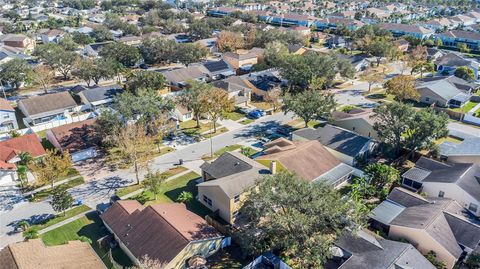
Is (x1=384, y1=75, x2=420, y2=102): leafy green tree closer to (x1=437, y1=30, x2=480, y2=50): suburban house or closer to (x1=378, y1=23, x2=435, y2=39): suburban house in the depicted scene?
(x1=437, y1=30, x2=480, y2=50): suburban house

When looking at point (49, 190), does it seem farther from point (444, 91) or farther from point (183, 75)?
point (444, 91)

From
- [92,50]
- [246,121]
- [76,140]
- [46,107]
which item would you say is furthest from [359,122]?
[92,50]

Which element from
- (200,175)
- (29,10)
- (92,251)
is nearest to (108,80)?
(200,175)

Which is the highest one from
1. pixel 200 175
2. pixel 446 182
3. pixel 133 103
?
pixel 133 103

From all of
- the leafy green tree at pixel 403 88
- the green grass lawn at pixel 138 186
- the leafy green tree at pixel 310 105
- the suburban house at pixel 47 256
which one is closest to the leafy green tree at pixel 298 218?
the suburban house at pixel 47 256

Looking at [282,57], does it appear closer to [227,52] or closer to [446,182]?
[227,52]

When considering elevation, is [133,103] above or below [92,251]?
above
